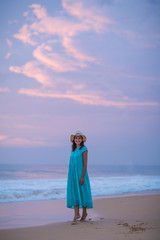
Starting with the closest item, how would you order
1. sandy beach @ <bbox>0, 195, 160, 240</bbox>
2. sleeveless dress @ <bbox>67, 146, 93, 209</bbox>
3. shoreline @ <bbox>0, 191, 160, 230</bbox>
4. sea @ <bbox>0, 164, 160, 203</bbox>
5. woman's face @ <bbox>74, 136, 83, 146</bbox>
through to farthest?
sandy beach @ <bbox>0, 195, 160, 240</bbox> < sleeveless dress @ <bbox>67, 146, 93, 209</bbox> < woman's face @ <bbox>74, 136, 83, 146</bbox> < shoreline @ <bbox>0, 191, 160, 230</bbox> < sea @ <bbox>0, 164, 160, 203</bbox>

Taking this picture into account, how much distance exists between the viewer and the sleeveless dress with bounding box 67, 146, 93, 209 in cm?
488

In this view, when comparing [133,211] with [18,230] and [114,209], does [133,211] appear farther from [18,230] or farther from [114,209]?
[18,230]

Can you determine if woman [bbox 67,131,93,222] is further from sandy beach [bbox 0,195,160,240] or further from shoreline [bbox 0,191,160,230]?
shoreline [bbox 0,191,160,230]

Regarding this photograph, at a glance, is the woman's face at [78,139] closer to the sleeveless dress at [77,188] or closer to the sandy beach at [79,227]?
the sleeveless dress at [77,188]

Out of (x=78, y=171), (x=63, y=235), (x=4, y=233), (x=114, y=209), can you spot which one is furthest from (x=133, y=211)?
(x=4, y=233)

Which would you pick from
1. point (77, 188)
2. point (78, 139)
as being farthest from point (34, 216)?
point (78, 139)

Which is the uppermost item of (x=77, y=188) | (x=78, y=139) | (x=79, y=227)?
(x=78, y=139)

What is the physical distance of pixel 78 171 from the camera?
16.2 feet

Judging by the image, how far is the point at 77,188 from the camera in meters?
4.86

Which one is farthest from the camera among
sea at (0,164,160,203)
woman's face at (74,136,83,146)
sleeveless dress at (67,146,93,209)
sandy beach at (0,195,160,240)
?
sea at (0,164,160,203)

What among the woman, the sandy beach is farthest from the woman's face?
the sandy beach

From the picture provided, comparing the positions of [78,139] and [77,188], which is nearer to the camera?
[77,188]

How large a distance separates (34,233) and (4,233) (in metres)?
0.58

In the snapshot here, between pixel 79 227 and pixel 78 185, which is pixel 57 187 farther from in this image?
pixel 79 227
